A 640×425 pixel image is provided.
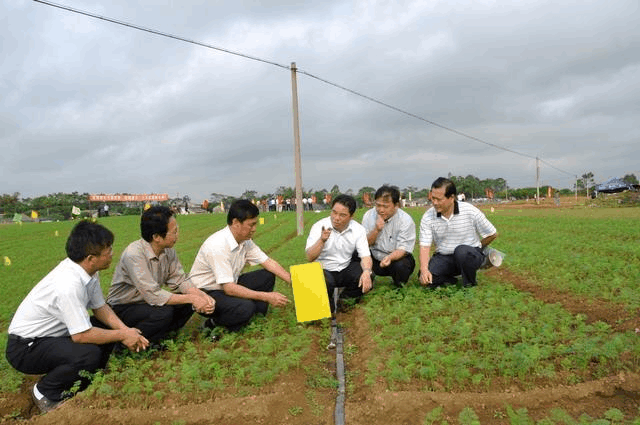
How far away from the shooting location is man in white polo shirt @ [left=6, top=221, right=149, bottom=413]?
10.6 ft

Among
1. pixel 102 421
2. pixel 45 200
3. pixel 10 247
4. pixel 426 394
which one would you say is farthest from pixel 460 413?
pixel 45 200

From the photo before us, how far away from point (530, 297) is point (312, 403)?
3.16m

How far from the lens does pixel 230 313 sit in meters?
4.37

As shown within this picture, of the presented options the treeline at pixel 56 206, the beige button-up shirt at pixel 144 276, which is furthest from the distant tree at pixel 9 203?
the beige button-up shirt at pixel 144 276

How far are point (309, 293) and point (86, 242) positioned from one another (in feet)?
7.20

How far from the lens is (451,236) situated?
555 centimetres

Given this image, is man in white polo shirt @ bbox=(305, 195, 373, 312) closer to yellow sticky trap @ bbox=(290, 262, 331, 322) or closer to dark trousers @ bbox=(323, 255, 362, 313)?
dark trousers @ bbox=(323, 255, 362, 313)

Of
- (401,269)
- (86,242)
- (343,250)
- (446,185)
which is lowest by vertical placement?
(401,269)

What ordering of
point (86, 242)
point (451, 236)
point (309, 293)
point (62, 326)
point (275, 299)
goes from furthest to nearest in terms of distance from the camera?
point (451, 236), point (309, 293), point (275, 299), point (62, 326), point (86, 242)

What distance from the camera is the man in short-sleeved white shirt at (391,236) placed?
545cm

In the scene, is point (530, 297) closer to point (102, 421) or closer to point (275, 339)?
point (275, 339)

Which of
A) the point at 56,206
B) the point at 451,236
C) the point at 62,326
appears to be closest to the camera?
the point at 62,326

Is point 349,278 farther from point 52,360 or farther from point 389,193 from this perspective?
point 52,360

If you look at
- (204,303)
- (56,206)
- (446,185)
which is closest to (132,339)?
(204,303)
